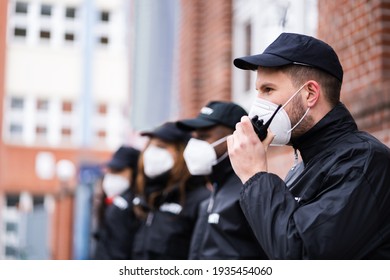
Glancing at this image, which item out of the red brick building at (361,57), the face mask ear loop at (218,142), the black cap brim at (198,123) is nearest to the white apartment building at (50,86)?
the red brick building at (361,57)

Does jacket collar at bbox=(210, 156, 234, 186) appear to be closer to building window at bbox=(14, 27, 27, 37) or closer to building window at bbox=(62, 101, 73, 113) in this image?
building window at bbox=(14, 27, 27, 37)

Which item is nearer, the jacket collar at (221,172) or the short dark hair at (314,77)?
the short dark hair at (314,77)

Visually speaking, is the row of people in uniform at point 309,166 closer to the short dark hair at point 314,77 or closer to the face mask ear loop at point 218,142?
the short dark hair at point 314,77

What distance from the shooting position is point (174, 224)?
18.2 ft

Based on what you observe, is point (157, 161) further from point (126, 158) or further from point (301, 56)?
point (301, 56)

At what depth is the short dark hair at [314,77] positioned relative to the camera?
3037 mm

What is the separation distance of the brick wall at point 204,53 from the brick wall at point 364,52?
3034 millimetres

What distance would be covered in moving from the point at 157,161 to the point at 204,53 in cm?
404

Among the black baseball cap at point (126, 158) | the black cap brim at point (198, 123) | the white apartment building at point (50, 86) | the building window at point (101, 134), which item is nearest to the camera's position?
the black cap brim at point (198, 123)

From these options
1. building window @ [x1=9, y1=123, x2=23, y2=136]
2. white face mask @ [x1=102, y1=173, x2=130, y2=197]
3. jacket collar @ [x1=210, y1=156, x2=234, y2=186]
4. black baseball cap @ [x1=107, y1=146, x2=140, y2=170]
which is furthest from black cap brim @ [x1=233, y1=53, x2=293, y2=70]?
building window @ [x1=9, y1=123, x2=23, y2=136]

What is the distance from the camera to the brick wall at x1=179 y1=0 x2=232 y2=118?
29.8 ft

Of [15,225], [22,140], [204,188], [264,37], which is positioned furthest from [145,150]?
[22,140]
